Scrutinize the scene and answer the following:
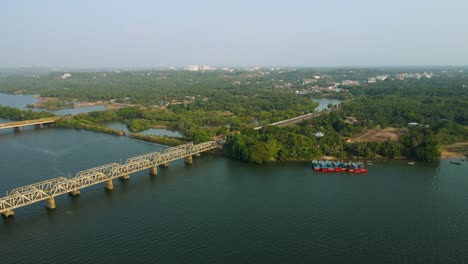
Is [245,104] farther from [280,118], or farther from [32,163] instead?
[32,163]

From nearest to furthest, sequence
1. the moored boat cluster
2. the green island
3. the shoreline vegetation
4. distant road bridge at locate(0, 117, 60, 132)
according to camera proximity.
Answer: the moored boat cluster
the green island
distant road bridge at locate(0, 117, 60, 132)
the shoreline vegetation

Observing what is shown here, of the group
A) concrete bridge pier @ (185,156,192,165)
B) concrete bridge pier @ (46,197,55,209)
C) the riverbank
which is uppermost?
concrete bridge pier @ (46,197,55,209)

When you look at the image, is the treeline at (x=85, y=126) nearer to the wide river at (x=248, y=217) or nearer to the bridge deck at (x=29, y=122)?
the bridge deck at (x=29, y=122)

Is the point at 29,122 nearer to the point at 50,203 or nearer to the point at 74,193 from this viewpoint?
the point at 74,193

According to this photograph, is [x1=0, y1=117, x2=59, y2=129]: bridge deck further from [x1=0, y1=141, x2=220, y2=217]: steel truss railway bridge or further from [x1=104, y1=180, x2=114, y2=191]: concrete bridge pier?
[x1=104, y1=180, x2=114, y2=191]: concrete bridge pier

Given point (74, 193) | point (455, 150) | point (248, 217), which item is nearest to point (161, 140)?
point (74, 193)

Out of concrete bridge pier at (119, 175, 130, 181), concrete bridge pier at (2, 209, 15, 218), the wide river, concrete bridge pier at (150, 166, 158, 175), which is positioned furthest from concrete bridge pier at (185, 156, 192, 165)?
concrete bridge pier at (2, 209, 15, 218)

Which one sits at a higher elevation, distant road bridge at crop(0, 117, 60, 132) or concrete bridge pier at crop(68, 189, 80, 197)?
distant road bridge at crop(0, 117, 60, 132)
